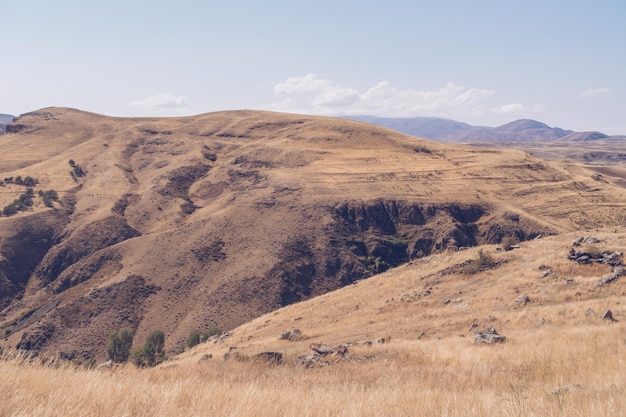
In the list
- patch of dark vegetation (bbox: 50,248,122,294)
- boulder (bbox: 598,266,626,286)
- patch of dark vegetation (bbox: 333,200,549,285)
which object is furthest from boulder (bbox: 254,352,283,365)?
patch of dark vegetation (bbox: 50,248,122,294)

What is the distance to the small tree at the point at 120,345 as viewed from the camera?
48019mm

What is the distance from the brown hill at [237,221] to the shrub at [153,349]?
2356 mm

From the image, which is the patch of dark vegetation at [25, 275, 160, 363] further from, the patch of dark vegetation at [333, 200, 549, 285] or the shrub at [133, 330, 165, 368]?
the patch of dark vegetation at [333, 200, 549, 285]

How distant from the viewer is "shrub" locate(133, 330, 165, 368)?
144ft

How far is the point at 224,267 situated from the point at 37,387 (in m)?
61.6

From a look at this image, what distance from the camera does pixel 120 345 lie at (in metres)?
48.8

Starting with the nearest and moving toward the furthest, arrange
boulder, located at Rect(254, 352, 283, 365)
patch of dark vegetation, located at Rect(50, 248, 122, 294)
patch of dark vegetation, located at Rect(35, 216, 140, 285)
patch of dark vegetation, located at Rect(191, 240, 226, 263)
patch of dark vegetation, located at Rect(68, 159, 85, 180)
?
1. boulder, located at Rect(254, 352, 283, 365)
2. patch of dark vegetation, located at Rect(191, 240, 226, 263)
3. patch of dark vegetation, located at Rect(50, 248, 122, 294)
4. patch of dark vegetation, located at Rect(35, 216, 140, 285)
5. patch of dark vegetation, located at Rect(68, 159, 85, 180)

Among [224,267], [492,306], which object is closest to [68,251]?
[224,267]

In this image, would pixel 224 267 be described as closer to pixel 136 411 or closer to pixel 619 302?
pixel 619 302

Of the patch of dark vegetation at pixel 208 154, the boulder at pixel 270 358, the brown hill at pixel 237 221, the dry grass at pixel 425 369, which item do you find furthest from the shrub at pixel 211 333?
the patch of dark vegetation at pixel 208 154

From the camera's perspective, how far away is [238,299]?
193 ft

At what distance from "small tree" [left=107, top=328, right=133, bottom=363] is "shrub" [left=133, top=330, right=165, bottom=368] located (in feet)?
8.93

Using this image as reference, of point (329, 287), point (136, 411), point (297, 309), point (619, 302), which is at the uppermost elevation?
point (136, 411)

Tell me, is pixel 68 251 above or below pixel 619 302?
below
